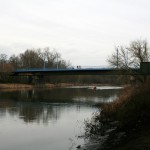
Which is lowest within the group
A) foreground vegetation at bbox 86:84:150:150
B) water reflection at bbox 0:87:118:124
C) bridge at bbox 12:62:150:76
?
water reflection at bbox 0:87:118:124

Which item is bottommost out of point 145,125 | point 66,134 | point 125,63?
point 66,134

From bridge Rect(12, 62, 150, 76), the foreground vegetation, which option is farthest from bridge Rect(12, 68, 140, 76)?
the foreground vegetation

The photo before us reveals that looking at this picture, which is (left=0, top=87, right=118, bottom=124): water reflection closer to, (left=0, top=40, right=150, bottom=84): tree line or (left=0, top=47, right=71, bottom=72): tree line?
(left=0, top=40, right=150, bottom=84): tree line

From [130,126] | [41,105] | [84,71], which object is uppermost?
[84,71]

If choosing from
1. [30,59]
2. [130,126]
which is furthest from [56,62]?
[130,126]

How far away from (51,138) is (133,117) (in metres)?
6.52

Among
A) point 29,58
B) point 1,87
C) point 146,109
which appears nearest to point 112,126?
point 146,109

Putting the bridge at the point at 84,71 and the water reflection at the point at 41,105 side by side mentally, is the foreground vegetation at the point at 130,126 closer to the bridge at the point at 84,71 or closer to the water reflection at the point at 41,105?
the water reflection at the point at 41,105

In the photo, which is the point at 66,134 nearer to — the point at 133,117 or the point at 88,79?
the point at 133,117

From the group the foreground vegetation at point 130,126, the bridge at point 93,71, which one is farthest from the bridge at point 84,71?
the foreground vegetation at point 130,126

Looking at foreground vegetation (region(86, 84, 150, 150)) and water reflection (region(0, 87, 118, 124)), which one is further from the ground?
foreground vegetation (region(86, 84, 150, 150))

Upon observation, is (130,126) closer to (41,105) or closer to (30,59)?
(41,105)

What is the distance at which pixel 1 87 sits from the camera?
11144 centimetres

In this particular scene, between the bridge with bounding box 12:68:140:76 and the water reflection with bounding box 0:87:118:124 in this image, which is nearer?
the water reflection with bounding box 0:87:118:124
